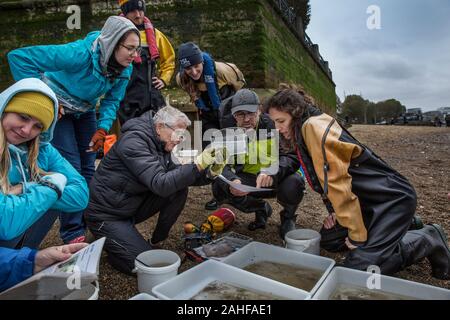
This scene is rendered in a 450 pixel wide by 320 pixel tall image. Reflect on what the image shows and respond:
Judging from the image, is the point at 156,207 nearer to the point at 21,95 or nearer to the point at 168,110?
the point at 168,110

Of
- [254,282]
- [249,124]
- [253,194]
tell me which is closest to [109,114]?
[249,124]

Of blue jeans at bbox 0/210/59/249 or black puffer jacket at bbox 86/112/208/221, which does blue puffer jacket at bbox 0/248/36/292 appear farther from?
black puffer jacket at bbox 86/112/208/221

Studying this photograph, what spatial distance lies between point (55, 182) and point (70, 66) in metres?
1.12

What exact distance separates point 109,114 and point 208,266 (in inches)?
70.8

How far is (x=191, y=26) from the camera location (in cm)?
794

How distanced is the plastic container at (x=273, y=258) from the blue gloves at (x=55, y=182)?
1.08m

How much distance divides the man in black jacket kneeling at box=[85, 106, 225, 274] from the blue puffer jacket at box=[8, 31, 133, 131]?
523 mm

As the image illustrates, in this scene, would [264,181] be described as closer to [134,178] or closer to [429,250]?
[134,178]

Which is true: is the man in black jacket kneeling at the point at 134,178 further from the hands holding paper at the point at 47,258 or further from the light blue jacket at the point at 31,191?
the hands holding paper at the point at 47,258

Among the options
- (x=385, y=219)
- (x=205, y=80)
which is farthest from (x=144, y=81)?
(x=385, y=219)

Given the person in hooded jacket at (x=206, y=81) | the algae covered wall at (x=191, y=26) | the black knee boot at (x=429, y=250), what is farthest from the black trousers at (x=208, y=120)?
the algae covered wall at (x=191, y=26)

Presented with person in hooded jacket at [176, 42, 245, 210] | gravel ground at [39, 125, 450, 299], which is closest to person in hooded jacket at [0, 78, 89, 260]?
gravel ground at [39, 125, 450, 299]

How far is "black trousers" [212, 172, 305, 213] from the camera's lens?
10.3 ft

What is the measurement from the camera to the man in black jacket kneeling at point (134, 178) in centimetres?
250
